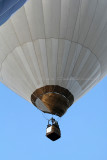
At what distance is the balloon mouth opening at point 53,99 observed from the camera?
7445 mm

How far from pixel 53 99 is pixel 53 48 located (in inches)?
52.8

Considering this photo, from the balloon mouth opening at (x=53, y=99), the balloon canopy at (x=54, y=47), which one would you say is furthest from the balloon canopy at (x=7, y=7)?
the balloon mouth opening at (x=53, y=99)

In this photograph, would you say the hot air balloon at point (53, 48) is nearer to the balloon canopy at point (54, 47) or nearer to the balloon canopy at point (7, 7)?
the balloon canopy at point (54, 47)

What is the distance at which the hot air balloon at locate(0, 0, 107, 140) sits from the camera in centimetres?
696

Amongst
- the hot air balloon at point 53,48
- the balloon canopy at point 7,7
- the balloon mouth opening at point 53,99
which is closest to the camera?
the balloon canopy at point 7,7

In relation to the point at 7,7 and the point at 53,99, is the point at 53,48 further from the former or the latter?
the point at 7,7

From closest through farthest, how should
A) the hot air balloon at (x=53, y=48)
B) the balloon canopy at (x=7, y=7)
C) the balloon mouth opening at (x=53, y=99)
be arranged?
the balloon canopy at (x=7, y=7)
the hot air balloon at (x=53, y=48)
the balloon mouth opening at (x=53, y=99)


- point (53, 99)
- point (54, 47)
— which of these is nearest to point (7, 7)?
point (54, 47)

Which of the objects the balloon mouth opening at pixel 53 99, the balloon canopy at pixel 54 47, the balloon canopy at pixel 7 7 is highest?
the balloon canopy at pixel 54 47

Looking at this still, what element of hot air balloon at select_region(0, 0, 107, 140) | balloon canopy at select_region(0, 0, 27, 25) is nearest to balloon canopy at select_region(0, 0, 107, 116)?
hot air balloon at select_region(0, 0, 107, 140)

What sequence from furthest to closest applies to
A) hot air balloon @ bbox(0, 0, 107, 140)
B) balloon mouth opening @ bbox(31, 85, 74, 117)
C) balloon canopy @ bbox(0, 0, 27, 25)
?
balloon mouth opening @ bbox(31, 85, 74, 117) → hot air balloon @ bbox(0, 0, 107, 140) → balloon canopy @ bbox(0, 0, 27, 25)

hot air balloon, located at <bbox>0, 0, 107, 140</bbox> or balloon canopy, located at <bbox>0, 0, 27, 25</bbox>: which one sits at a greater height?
hot air balloon, located at <bbox>0, 0, 107, 140</bbox>

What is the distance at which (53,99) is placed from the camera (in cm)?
746

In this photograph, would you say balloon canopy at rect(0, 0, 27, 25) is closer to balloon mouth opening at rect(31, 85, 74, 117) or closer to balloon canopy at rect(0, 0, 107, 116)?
balloon canopy at rect(0, 0, 107, 116)
